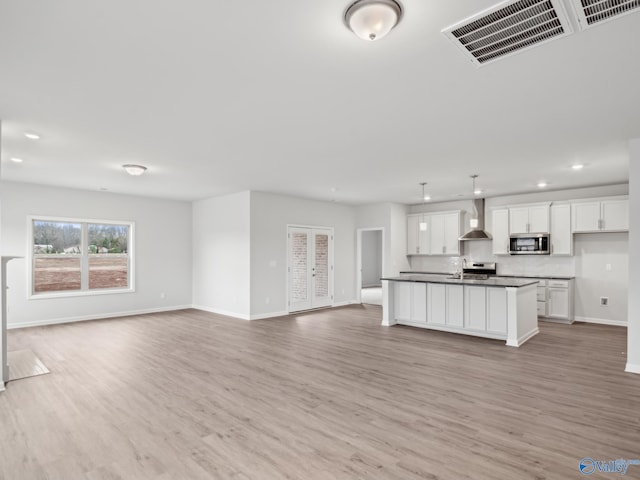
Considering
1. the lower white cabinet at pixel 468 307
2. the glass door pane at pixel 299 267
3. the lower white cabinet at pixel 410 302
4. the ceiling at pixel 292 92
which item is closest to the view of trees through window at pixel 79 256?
the ceiling at pixel 292 92

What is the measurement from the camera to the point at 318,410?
3.26 meters

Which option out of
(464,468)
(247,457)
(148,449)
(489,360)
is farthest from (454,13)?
(489,360)

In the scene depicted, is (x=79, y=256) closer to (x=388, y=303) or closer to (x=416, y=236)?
(x=388, y=303)

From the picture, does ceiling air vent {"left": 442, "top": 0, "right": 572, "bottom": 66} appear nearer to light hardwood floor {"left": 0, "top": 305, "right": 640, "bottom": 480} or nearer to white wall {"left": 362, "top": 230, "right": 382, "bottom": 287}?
light hardwood floor {"left": 0, "top": 305, "right": 640, "bottom": 480}

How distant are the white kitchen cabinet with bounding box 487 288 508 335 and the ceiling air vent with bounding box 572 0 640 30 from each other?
4413 millimetres

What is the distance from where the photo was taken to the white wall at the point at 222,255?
7648 millimetres

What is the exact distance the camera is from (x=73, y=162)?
17.3 feet

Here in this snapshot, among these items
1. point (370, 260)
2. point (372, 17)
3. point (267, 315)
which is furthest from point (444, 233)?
point (372, 17)

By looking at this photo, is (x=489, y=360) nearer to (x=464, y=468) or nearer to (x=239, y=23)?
(x=464, y=468)

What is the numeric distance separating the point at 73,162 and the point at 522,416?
6304mm

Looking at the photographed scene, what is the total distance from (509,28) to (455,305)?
16.1 ft

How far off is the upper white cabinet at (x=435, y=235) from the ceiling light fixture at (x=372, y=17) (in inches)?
297

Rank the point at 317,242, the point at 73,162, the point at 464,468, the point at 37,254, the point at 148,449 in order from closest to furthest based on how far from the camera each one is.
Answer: the point at 464,468
the point at 148,449
the point at 73,162
the point at 37,254
the point at 317,242

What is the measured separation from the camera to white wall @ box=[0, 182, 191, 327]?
6.78m
